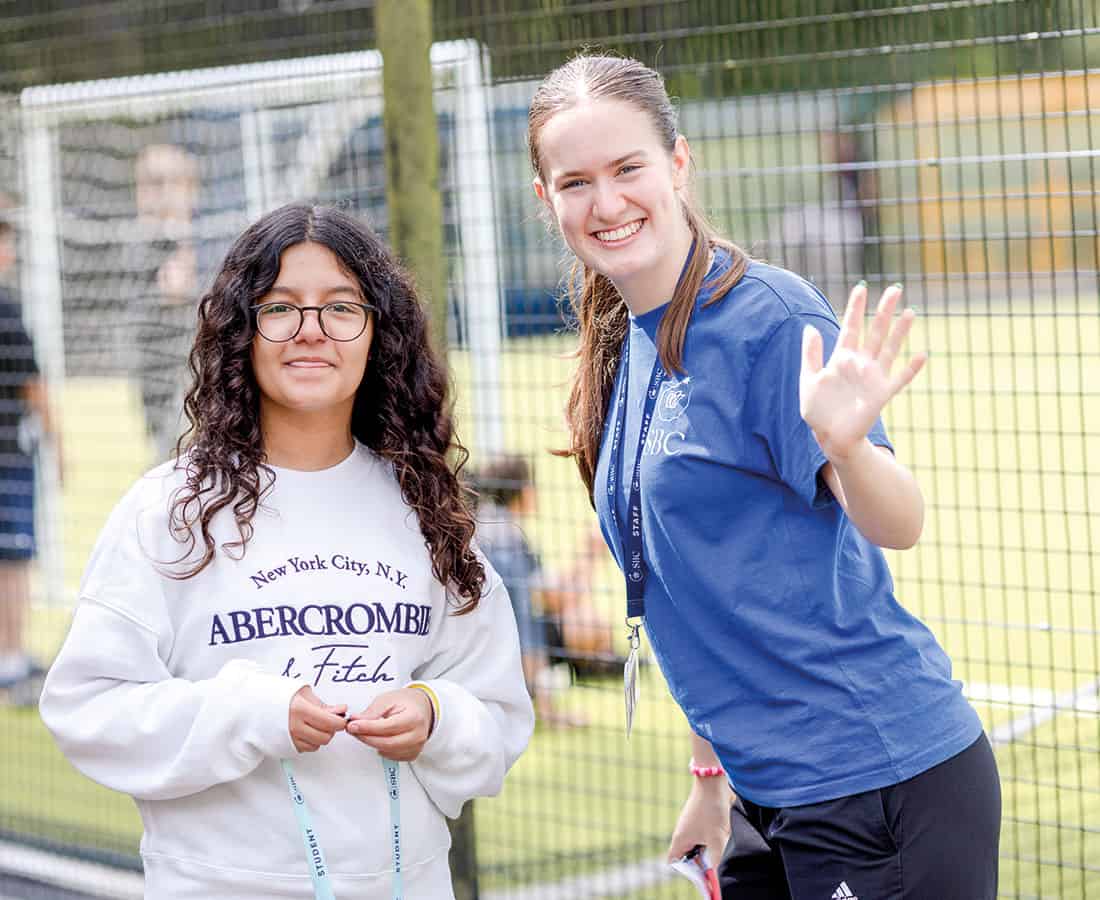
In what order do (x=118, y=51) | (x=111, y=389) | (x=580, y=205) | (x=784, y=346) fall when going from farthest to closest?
(x=111, y=389) → (x=118, y=51) → (x=580, y=205) → (x=784, y=346)

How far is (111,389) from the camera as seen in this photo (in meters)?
6.43

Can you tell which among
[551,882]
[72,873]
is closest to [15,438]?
[72,873]

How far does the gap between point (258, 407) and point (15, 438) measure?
3.78 metres

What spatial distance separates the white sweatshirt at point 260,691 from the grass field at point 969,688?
96cm

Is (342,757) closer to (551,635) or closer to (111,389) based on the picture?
(551,635)

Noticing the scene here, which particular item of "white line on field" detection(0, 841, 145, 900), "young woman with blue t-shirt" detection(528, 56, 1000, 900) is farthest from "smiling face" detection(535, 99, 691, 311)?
"white line on field" detection(0, 841, 145, 900)

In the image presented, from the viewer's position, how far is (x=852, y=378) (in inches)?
68.9

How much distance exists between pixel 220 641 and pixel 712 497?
780mm

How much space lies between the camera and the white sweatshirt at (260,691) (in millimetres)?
2121

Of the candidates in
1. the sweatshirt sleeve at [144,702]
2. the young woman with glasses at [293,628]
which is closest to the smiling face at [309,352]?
the young woman with glasses at [293,628]

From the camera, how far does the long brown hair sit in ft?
6.78

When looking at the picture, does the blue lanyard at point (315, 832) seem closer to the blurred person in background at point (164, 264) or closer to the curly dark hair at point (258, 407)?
the curly dark hair at point (258, 407)

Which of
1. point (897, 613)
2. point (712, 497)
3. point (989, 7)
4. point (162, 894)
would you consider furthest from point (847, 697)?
point (989, 7)

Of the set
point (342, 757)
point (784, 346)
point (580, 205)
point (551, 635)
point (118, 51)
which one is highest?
point (118, 51)
